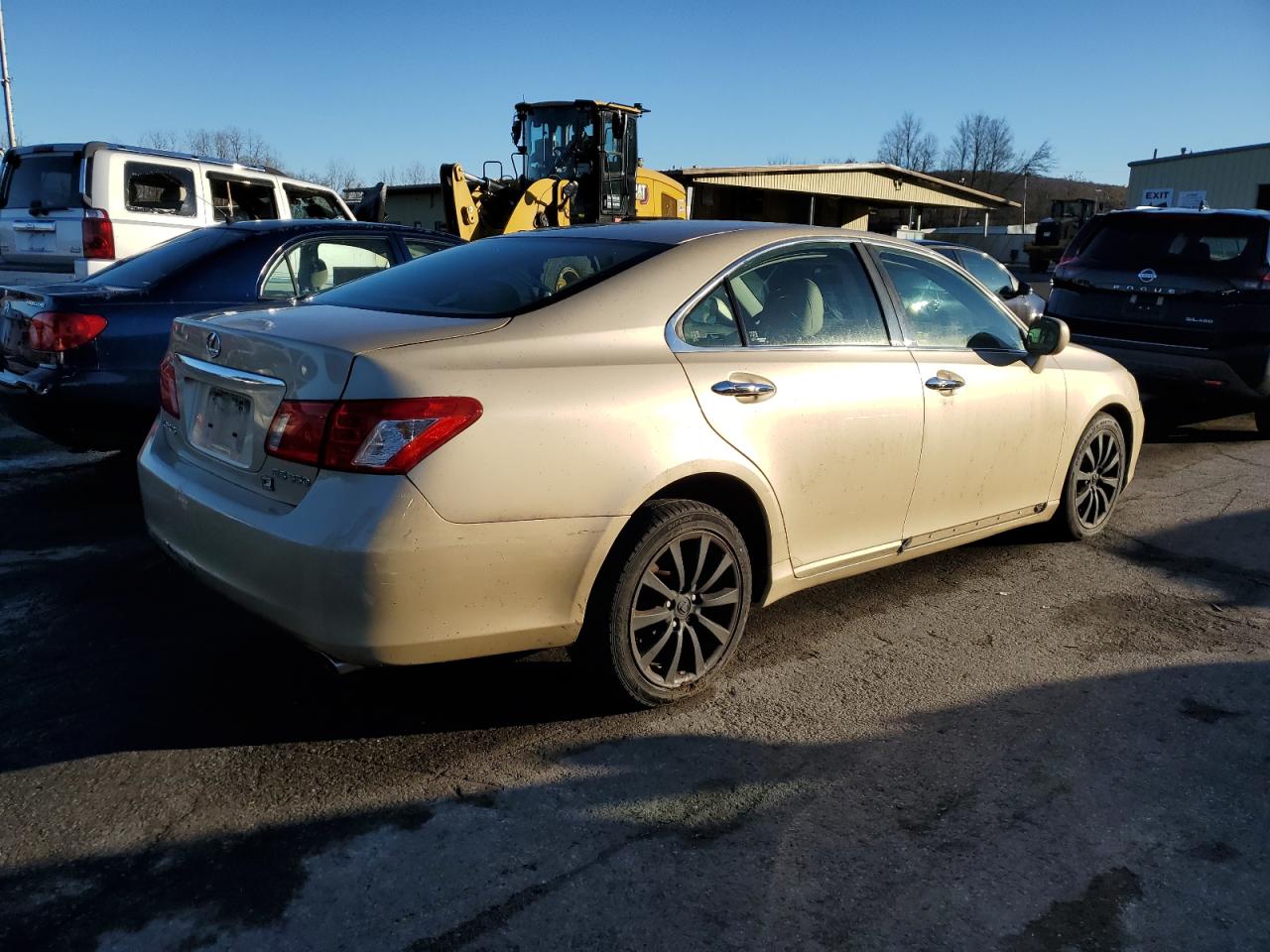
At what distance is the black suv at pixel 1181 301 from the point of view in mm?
7809

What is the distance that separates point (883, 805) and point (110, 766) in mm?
2270

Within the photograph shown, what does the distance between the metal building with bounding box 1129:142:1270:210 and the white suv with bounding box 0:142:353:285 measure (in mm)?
39224

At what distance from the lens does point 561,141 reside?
55.3ft

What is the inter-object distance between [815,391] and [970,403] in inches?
39.9

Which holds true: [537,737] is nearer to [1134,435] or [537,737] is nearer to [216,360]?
[216,360]

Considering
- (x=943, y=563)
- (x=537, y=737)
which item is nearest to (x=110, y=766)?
(x=537, y=737)

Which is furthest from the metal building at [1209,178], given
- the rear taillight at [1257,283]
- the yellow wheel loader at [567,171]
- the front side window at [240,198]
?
the front side window at [240,198]

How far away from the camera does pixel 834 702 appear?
11.7 feet

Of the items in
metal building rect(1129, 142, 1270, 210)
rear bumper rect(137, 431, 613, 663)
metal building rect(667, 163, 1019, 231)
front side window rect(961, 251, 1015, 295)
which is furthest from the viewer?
metal building rect(1129, 142, 1270, 210)

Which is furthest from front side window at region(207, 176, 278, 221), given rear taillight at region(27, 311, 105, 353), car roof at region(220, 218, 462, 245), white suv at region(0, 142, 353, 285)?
rear taillight at region(27, 311, 105, 353)

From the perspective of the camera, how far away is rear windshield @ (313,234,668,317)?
345 cm

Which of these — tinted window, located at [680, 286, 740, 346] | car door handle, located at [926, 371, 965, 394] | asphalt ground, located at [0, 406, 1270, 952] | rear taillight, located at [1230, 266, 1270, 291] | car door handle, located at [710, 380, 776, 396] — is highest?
rear taillight, located at [1230, 266, 1270, 291]

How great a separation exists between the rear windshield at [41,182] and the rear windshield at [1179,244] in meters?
8.91

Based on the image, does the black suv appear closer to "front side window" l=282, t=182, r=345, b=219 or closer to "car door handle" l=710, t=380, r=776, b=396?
"car door handle" l=710, t=380, r=776, b=396
